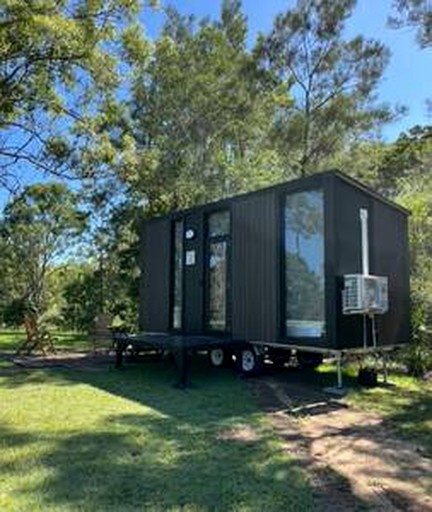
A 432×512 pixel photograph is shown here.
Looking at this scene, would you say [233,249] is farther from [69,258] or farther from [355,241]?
[69,258]

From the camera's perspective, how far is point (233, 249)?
374 inches

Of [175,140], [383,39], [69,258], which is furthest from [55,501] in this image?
[69,258]

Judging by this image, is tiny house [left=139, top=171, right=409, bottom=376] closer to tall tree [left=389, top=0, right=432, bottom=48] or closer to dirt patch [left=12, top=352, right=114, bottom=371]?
dirt patch [left=12, top=352, right=114, bottom=371]

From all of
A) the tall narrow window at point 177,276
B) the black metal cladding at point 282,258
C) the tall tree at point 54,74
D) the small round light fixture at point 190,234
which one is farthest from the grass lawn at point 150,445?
the tall tree at point 54,74

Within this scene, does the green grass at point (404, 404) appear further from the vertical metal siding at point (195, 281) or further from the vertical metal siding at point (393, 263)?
the vertical metal siding at point (195, 281)

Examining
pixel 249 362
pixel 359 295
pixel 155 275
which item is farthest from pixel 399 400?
pixel 155 275

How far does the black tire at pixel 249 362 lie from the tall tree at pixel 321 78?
7893mm

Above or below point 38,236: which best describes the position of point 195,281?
below

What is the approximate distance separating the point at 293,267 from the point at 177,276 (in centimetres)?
312

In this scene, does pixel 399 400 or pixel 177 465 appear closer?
pixel 177 465

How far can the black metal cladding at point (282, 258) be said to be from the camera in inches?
308

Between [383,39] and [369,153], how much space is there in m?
2.96

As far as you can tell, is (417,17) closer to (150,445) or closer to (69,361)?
(69,361)

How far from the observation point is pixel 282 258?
8555 millimetres
